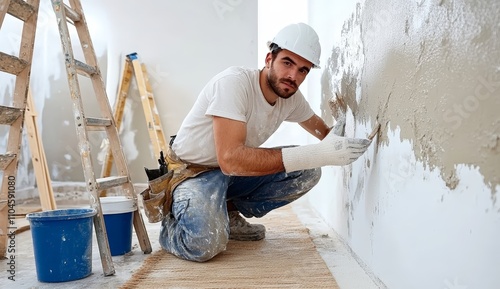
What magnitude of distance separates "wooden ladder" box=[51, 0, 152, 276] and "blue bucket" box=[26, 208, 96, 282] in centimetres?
12

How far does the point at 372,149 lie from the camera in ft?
6.05

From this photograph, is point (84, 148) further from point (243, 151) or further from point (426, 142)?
point (426, 142)

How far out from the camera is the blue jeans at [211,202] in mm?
2123

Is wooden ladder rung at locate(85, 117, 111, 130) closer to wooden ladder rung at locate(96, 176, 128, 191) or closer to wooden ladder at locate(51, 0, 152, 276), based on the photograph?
wooden ladder at locate(51, 0, 152, 276)

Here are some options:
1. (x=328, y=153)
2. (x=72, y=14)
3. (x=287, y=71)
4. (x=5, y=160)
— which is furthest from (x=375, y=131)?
(x=5, y=160)

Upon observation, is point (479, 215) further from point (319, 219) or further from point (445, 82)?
point (319, 219)

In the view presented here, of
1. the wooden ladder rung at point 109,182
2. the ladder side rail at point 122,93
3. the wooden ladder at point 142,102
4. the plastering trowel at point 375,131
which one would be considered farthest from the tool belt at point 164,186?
the ladder side rail at point 122,93

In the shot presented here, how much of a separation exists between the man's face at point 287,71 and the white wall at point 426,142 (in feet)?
0.84

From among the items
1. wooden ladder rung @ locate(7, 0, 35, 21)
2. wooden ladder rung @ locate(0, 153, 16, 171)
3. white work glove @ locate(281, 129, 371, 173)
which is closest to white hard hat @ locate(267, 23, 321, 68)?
white work glove @ locate(281, 129, 371, 173)

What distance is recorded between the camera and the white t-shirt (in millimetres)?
2016

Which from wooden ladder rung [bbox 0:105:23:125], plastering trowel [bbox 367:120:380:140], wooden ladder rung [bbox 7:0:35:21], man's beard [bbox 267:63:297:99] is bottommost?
plastering trowel [bbox 367:120:380:140]

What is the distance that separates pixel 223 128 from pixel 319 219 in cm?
154

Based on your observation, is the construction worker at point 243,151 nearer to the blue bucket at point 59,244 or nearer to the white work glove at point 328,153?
the white work glove at point 328,153

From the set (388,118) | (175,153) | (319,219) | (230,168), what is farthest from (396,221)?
(319,219)
